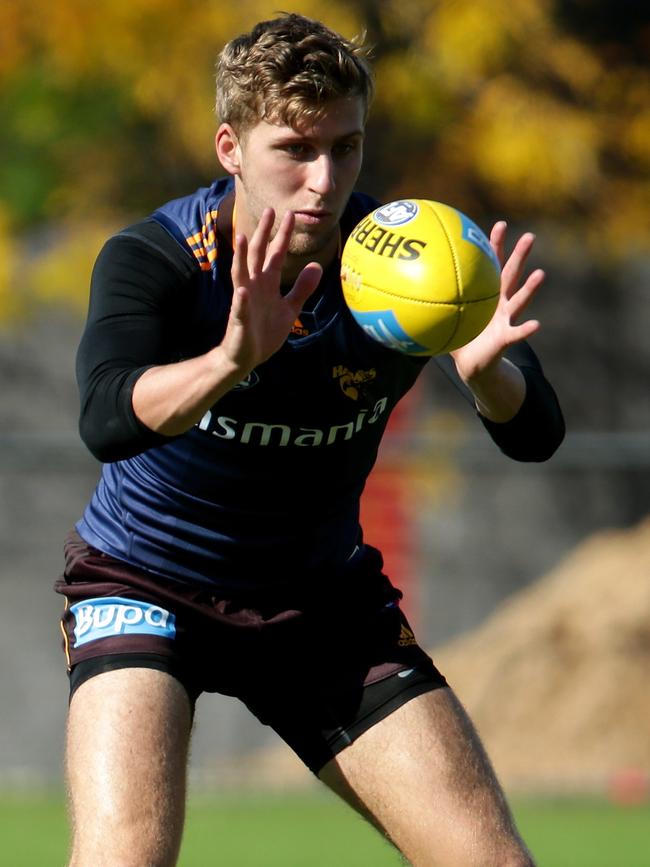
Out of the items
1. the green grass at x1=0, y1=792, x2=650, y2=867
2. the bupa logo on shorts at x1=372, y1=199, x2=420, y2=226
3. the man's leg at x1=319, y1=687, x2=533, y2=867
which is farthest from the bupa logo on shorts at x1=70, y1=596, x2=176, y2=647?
the green grass at x1=0, y1=792, x2=650, y2=867

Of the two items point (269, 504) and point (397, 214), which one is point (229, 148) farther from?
point (269, 504)

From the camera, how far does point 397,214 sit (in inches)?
181

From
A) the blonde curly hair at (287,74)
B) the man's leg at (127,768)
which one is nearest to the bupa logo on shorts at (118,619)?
the man's leg at (127,768)

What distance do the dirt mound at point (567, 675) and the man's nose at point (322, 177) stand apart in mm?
8466

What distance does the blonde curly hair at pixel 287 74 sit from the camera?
464 centimetres

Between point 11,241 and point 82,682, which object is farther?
point 11,241

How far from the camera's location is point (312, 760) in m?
4.84

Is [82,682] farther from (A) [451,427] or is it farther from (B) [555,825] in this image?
(A) [451,427]

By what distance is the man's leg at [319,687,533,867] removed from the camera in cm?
449

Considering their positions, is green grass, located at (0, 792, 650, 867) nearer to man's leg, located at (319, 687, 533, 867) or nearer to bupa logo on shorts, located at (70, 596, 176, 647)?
man's leg, located at (319, 687, 533, 867)

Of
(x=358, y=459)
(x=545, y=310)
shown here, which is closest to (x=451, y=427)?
(x=545, y=310)

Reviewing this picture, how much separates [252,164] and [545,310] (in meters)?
10.8

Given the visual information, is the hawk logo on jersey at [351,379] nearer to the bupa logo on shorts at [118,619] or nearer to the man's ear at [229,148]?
the man's ear at [229,148]

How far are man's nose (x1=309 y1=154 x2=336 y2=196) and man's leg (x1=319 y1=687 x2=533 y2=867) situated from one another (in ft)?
4.87
